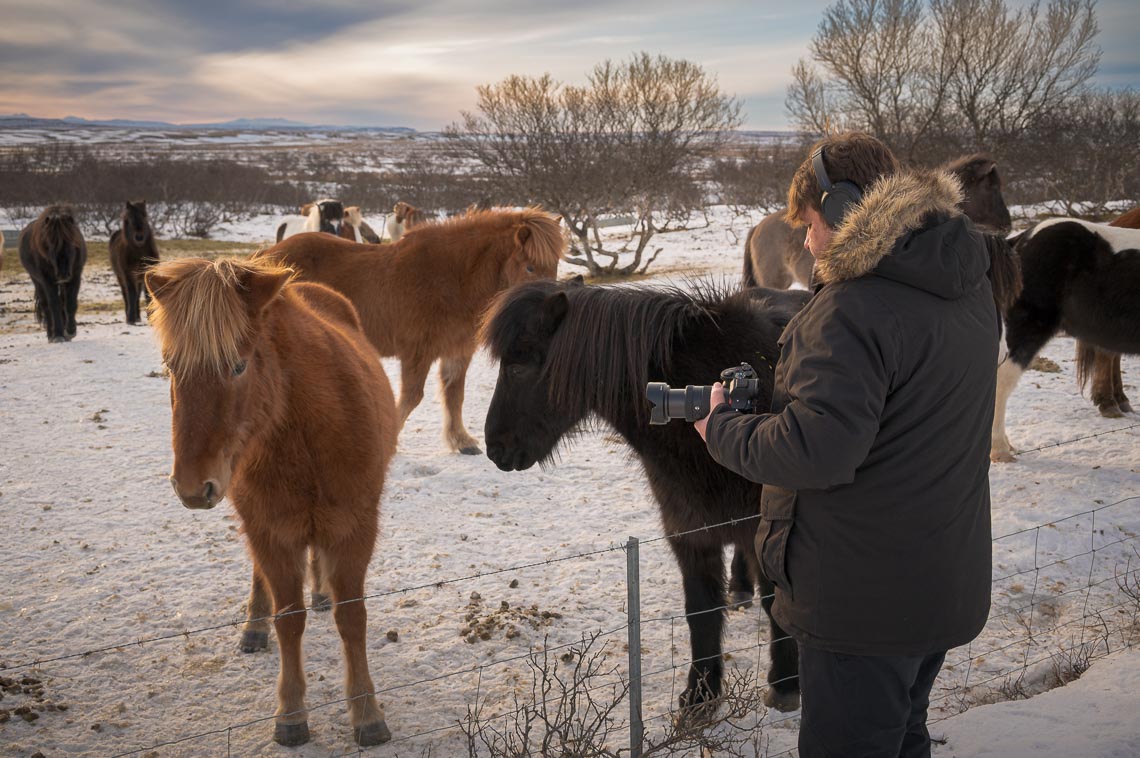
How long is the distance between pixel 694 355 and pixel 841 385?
1.30m

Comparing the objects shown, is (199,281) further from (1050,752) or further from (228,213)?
(228,213)

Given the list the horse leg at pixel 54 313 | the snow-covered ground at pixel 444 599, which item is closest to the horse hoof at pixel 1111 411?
the snow-covered ground at pixel 444 599

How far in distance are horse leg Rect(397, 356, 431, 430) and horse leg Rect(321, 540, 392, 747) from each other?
3.48 m

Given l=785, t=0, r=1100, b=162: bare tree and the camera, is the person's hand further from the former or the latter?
l=785, t=0, r=1100, b=162: bare tree

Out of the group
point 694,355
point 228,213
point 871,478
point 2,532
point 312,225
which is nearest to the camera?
point 871,478

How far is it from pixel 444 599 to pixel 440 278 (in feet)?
10.4

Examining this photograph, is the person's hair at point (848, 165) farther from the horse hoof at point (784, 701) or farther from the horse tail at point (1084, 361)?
the horse tail at point (1084, 361)

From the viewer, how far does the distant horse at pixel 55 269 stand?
10961 mm

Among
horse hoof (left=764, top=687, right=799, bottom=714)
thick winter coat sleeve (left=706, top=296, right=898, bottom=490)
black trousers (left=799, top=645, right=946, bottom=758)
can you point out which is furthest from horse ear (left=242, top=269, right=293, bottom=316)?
horse hoof (left=764, top=687, right=799, bottom=714)

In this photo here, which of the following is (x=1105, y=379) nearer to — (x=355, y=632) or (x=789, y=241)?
(x=789, y=241)

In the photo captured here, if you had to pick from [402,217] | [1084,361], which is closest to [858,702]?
[1084,361]

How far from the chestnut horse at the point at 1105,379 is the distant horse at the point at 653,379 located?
5.16 metres

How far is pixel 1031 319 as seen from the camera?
597 centimetres

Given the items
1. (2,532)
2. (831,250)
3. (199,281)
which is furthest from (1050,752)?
(2,532)
